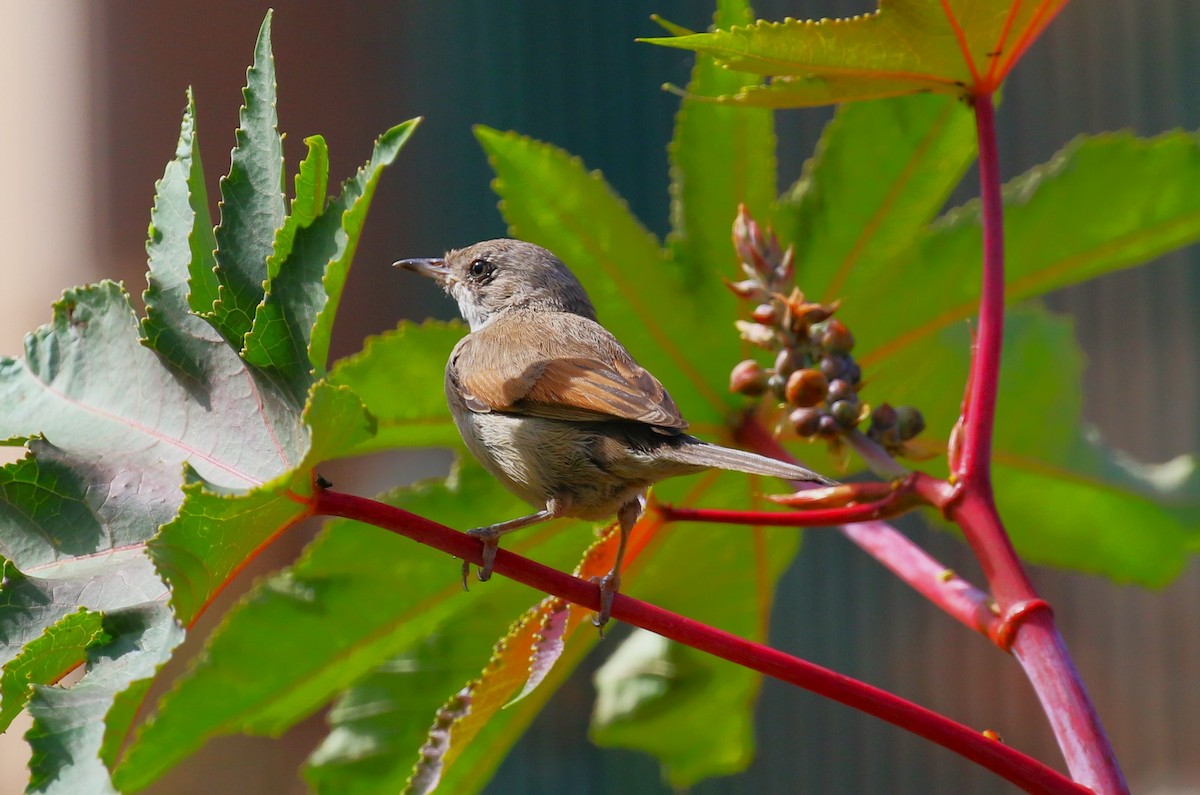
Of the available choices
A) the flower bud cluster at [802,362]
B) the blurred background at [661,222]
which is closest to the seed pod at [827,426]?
the flower bud cluster at [802,362]

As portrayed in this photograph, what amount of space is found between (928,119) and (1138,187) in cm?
36

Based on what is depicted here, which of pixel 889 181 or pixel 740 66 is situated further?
pixel 889 181

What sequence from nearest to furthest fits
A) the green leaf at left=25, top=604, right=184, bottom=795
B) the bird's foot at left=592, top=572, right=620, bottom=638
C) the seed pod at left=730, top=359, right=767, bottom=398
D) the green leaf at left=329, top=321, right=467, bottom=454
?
the green leaf at left=25, top=604, right=184, bottom=795 < the bird's foot at left=592, top=572, right=620, bottom=638 < the seed pod at left=730, top=359, right=767, bottom=398 < the green leaf at left=329, top=321, right=467, bottom=454

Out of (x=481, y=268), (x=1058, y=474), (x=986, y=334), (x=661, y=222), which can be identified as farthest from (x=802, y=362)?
(x=661, y=222)

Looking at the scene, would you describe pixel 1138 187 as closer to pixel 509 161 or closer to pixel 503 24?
pixel 509 161

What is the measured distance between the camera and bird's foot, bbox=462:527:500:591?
3.64 ft

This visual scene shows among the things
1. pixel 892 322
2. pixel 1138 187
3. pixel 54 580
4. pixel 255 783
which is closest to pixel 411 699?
pixel 54 580

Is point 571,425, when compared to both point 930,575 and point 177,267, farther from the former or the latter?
point 177,267

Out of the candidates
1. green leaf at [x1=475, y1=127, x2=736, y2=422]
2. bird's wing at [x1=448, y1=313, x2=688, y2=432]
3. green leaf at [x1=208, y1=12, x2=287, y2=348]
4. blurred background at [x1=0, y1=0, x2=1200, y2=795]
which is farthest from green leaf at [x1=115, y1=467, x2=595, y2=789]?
blurred background at [x1=0, y1=0, x2=1200, y2=795]

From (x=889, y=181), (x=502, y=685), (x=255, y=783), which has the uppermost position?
(x=889, y=181)

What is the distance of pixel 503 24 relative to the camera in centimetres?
631

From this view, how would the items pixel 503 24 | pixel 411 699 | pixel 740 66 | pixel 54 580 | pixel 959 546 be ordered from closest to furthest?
pixel 54 580 → pixel 740 66 → pixel 411 699 → pixel 959 546 → pixel 503 24

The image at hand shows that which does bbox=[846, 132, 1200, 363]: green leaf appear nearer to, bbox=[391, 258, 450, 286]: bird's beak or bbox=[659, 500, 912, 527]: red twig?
bbox=[659, 500, 912, 527]: red twig

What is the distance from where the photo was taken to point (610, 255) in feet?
6.34
